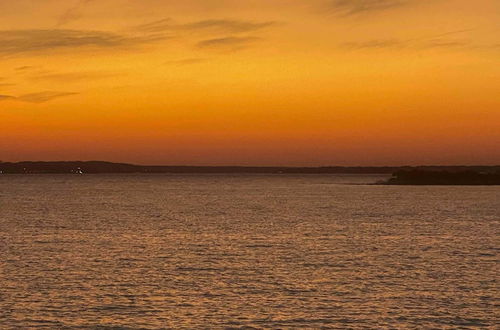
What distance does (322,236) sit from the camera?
262ft

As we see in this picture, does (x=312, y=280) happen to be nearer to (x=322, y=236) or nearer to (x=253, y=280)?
(x=253, y=280)

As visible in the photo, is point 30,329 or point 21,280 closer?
point 30,329

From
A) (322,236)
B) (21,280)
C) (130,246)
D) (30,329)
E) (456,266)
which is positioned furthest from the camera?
(322,236)

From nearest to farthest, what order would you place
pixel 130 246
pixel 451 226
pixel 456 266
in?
pixel 456 266 → pixel 130 246 → pixel 451 226

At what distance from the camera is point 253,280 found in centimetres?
4828

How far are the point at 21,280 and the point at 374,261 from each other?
26.4 meters

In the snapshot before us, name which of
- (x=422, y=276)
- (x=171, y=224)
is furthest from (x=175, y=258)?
(x=171, y=224)

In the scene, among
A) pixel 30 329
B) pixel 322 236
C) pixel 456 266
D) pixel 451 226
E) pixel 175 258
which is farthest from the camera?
pixel 451 226

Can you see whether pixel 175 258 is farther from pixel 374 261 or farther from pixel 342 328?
pixel 342 328

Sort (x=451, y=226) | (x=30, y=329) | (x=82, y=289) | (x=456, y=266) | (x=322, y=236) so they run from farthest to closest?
(x=451, y=226)
(x=322, y=236)
(x=456, y=266)
(x=82, y=289)
(x=30, y=329)

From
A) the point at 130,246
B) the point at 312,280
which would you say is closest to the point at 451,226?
the point at 130,246

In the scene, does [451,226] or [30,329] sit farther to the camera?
[451,226]

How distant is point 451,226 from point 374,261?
40.0 meters

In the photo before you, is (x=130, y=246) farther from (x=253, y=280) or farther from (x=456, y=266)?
(x=456, y=266)
